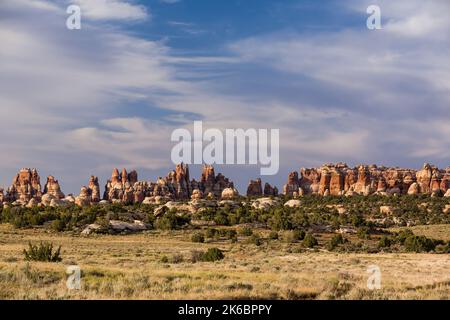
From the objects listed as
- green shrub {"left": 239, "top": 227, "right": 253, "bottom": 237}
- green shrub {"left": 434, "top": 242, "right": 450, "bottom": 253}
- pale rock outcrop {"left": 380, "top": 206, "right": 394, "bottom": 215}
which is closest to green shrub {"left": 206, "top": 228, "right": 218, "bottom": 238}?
green shrub {"left": 239, "top": 227, "right": 253, "bottom": 237}

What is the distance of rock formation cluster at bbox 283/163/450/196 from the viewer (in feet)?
486

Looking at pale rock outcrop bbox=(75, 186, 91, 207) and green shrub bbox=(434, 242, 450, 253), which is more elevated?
pale rock outcrop bbox=(75, 186, 91, 207)

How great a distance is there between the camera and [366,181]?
509ft

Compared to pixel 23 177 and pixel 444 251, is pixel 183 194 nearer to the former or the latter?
pixel 23 177

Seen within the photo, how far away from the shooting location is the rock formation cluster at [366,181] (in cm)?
14825

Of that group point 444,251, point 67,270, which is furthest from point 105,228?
point 67,270

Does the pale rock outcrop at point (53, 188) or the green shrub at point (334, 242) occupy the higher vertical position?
the pale rock outcrop at point (53, 188)

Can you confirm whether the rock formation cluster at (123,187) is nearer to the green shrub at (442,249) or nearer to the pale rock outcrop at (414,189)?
the pale rock outcrop at (414,189)

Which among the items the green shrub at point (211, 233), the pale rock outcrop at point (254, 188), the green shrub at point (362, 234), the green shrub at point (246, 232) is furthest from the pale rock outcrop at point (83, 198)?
the green shrub at point (362, 234)

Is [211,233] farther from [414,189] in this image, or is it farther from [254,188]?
[254,188]

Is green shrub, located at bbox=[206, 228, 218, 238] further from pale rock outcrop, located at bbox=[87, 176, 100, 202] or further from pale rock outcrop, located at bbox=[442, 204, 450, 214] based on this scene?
pale rock outcrop, located at bbox=[87, 176, 100, 202]
